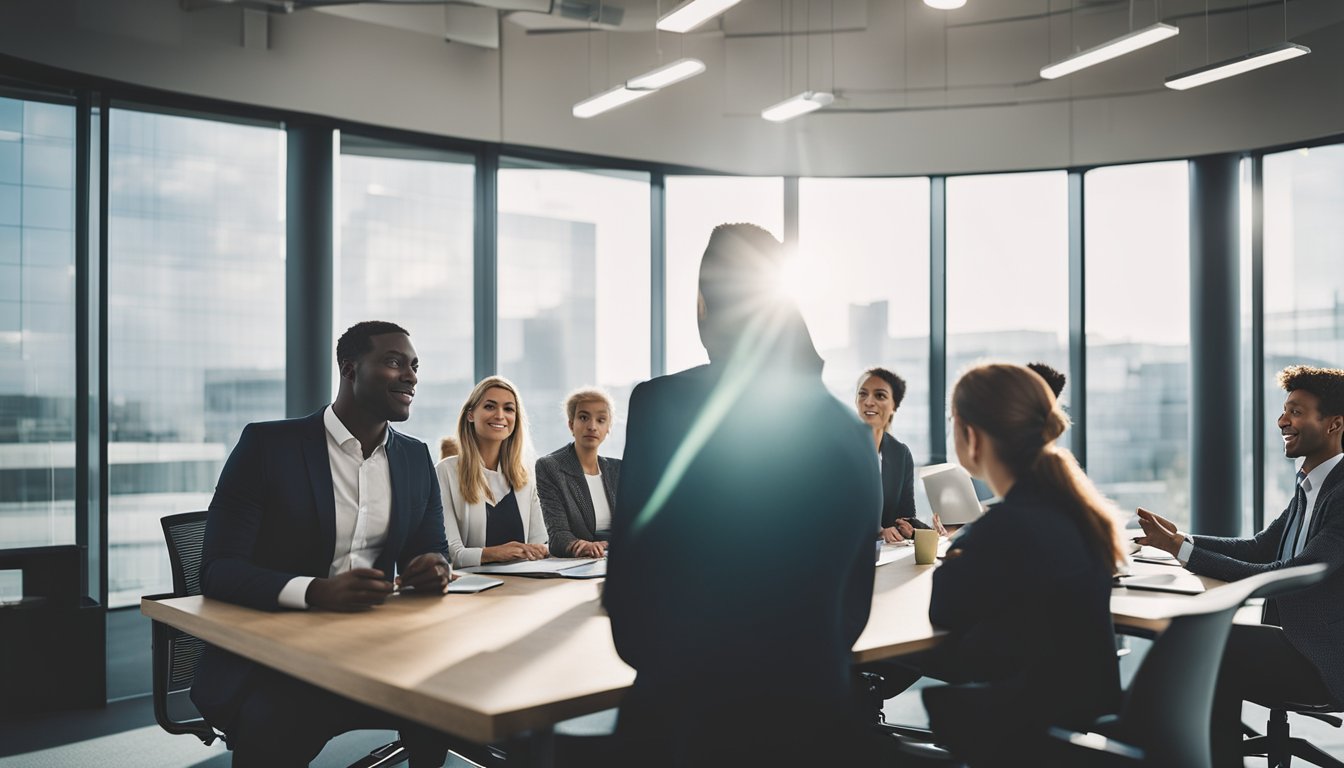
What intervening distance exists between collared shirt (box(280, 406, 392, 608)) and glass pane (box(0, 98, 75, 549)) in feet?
8.42

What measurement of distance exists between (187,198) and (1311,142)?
6.41 m

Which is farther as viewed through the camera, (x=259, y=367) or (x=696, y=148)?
(x=696, y=148)

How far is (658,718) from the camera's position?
1.53 m

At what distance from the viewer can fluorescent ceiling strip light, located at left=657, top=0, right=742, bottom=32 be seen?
4.31 meters

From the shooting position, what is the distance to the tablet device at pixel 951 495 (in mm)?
4012

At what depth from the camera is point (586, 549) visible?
11.6ft

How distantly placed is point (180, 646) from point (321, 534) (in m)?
0.65

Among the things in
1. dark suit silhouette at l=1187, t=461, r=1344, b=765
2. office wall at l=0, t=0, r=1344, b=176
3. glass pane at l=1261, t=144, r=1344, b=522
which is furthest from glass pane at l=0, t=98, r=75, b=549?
glass pane at l=1261, t=144, r=1344, b=522

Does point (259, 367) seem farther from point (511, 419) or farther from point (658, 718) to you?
point (658, 718)

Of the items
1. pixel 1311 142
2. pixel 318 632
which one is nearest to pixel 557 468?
pixel 318 632

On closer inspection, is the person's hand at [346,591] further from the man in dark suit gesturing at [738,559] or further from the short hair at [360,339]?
the man in dark suit gesturing at [738,559]

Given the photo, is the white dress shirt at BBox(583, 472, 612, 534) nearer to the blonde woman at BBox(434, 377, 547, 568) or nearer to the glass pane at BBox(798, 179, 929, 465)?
the blonde woman at BBox(434, 377, 547, 568)

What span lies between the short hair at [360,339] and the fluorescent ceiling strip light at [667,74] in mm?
2578

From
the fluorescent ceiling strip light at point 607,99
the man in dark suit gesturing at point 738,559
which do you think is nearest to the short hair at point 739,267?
the man in dark suit gesturing at point 738,559
